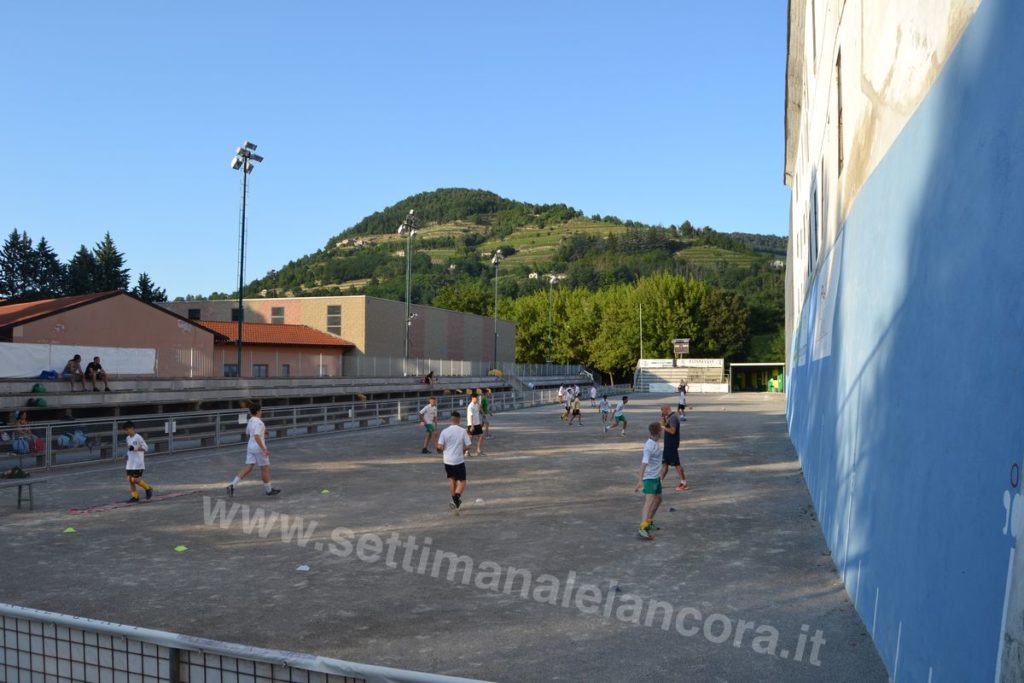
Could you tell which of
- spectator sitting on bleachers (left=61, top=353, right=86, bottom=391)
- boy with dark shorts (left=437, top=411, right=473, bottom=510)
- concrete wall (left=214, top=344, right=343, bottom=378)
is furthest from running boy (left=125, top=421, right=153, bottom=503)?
concrete wall (left=214, top=344, right=343, bottom=378)

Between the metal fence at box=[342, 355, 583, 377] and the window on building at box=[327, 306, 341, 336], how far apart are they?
4.80 m

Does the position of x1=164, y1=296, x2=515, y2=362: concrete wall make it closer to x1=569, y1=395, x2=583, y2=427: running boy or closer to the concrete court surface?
x1=569, y1=395, x2=583, y2=427: running boy

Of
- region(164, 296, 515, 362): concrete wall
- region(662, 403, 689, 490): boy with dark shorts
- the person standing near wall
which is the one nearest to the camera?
region(662, 403, 689, 490): boy with dark shorts

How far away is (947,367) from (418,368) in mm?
46149

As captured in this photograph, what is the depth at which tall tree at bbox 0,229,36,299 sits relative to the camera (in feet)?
278

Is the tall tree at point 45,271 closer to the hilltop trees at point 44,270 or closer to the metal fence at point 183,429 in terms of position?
the hilltop trees at point 44,270

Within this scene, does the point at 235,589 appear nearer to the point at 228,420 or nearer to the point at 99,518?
the point at 99,518

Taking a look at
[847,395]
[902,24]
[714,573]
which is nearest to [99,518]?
[714,573]

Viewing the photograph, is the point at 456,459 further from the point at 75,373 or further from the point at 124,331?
the point at 124,331

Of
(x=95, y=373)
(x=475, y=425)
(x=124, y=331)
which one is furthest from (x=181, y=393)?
(x=475, y=425)

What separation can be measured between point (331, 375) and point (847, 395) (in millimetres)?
35366

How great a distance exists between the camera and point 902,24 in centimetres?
620

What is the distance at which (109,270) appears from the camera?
263ft

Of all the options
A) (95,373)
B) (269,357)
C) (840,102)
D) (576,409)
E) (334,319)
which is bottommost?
(576,409)
